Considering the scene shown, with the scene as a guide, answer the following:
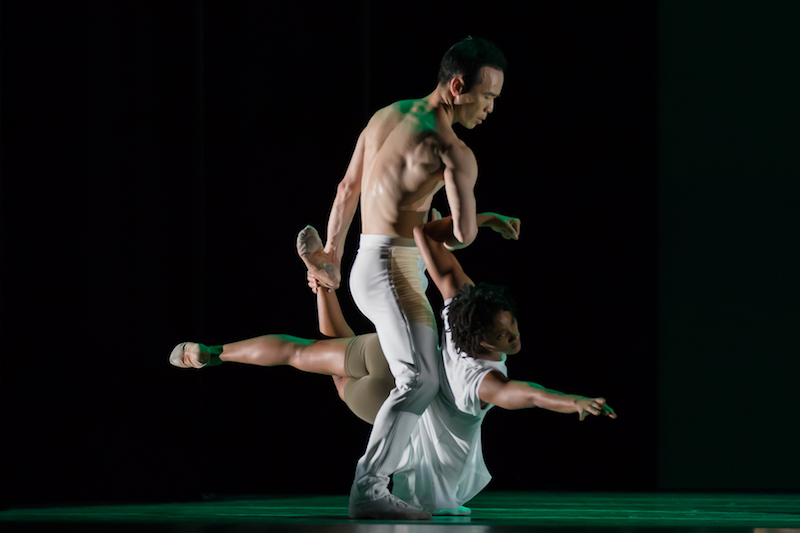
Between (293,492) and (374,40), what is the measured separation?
7.06ft

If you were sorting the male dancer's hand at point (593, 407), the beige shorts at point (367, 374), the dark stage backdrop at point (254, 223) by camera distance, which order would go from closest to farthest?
the male dancer's hand at point (593, 407), the beige shorts at point (367, 374), the dark stage backdrop at point (254, 223)

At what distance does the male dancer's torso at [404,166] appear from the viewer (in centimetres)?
300

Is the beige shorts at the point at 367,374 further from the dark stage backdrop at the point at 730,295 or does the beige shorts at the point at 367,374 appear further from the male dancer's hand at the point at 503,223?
the dark stage backdrop at the point at 730,295

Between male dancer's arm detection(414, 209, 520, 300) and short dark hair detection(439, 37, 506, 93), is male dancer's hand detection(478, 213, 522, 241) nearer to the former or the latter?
male dancer's arm detection(414, 209, 520, 300)

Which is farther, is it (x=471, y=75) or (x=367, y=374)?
(x=367, y=374)

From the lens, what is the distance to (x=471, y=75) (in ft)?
10.0

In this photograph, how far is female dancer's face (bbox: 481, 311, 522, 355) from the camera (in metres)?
3.02

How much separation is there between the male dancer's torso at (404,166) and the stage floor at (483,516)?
970 millimetres

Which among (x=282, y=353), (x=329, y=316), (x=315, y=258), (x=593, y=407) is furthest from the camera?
(x=329, y=316)

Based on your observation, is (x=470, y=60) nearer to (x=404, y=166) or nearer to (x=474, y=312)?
(x=404, y=166)

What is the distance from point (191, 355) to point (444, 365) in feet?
3.15

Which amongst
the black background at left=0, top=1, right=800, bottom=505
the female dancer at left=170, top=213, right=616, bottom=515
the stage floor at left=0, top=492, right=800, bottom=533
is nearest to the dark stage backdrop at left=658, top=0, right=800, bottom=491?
the black background at left=0, top=1, right=800, bottom=505

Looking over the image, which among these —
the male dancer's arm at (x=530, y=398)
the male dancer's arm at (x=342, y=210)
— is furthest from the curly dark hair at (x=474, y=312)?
the male dancer's arm at (x=342, y=210)

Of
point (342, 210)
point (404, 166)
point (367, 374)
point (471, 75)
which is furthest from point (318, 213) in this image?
point (471, 75)
